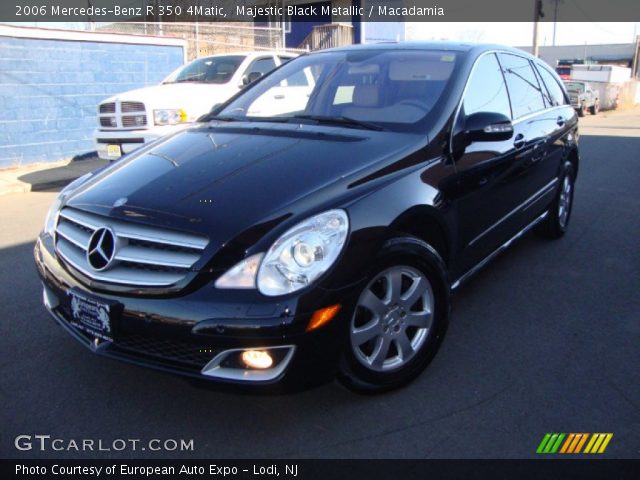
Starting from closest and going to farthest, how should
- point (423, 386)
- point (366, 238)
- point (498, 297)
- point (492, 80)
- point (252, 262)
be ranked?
1. point (252, 262)
2. point (366, 238)
3. point (423, 386)
4. point (492, 80)
5. point (498, 297)

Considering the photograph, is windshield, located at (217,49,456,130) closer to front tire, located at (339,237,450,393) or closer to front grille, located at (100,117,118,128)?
front tire, located at (339,237,450,393)

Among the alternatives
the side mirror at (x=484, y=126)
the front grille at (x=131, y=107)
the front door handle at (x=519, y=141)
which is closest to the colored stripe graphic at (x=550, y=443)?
the side mirror at (x=484, y=126)

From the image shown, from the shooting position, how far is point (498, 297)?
14.0 feet

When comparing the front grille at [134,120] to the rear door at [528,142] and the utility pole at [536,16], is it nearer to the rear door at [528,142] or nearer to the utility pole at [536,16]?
the rear door at [528,142]

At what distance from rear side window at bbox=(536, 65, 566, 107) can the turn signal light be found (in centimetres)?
365

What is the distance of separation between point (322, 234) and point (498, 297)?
220 cm

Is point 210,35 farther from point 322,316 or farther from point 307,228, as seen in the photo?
point 322,316

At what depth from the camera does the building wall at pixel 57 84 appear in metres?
10.3

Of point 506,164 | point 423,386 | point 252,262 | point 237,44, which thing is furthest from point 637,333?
point 237,44

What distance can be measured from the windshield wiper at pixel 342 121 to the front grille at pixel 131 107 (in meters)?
5.42

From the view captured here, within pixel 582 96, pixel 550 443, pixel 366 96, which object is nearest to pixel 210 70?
pixel 366 96

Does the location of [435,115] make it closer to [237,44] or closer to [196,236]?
[196,236]

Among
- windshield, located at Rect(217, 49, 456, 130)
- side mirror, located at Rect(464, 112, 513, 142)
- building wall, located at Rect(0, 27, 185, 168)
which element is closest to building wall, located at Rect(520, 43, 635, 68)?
building wall, located at Rect(0, 27, 185, 168)

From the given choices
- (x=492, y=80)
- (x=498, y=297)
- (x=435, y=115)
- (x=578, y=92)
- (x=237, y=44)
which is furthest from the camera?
(x=578, y=92)
